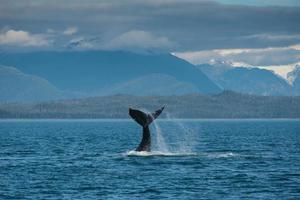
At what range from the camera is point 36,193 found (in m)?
40.8

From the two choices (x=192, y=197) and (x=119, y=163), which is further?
(x=119, y=163)

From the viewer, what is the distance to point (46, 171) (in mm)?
50844

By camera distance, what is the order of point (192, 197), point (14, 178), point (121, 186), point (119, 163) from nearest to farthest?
point (192, 197)
point (121, 186)
point (14, 178)
point (119, 163)

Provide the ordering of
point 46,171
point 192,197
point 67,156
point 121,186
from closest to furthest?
point 192,197 → point 121,186 → point 46,171 → point 67,156

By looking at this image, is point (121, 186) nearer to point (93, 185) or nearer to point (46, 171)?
point (93, 185)

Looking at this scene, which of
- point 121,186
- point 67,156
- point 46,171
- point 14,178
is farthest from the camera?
point 67,156

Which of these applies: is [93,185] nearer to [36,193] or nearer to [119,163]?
[36,193]

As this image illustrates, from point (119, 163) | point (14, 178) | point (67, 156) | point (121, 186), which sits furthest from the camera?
point (67, 156)

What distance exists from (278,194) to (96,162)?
18.9 metres

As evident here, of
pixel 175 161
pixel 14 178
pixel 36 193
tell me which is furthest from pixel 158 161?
pixel 36 193

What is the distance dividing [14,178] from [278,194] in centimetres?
1555

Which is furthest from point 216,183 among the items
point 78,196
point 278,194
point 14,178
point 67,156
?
point 67,156

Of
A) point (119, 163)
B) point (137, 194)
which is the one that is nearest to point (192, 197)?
point (137, 194)

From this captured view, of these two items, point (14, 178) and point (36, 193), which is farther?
point (14, 178)
